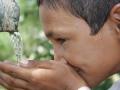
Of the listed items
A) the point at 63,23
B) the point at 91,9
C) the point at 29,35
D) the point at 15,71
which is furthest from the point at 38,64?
the point at 29,35

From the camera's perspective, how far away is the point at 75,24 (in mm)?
2568

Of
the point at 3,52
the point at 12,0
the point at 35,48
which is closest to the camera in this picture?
the point at 12,0

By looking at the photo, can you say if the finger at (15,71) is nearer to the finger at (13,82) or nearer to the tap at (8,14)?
the finger at (13,82)

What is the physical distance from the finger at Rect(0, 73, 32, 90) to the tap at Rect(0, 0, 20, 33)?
229 mm

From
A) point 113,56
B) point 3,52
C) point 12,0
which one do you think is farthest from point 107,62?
point 3,52

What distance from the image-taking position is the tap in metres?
2.46

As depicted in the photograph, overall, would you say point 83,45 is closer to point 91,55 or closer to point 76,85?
point 91,55

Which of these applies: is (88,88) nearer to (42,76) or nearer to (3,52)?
(42,76)

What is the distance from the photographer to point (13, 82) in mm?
2547

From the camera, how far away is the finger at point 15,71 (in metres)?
2.49

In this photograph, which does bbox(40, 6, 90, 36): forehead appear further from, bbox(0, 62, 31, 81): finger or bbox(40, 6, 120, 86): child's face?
bbox(0, 62, 31, 81): finger

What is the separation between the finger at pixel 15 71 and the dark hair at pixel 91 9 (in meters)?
0.34

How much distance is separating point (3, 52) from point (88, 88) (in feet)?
9.38

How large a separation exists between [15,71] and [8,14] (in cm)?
26
